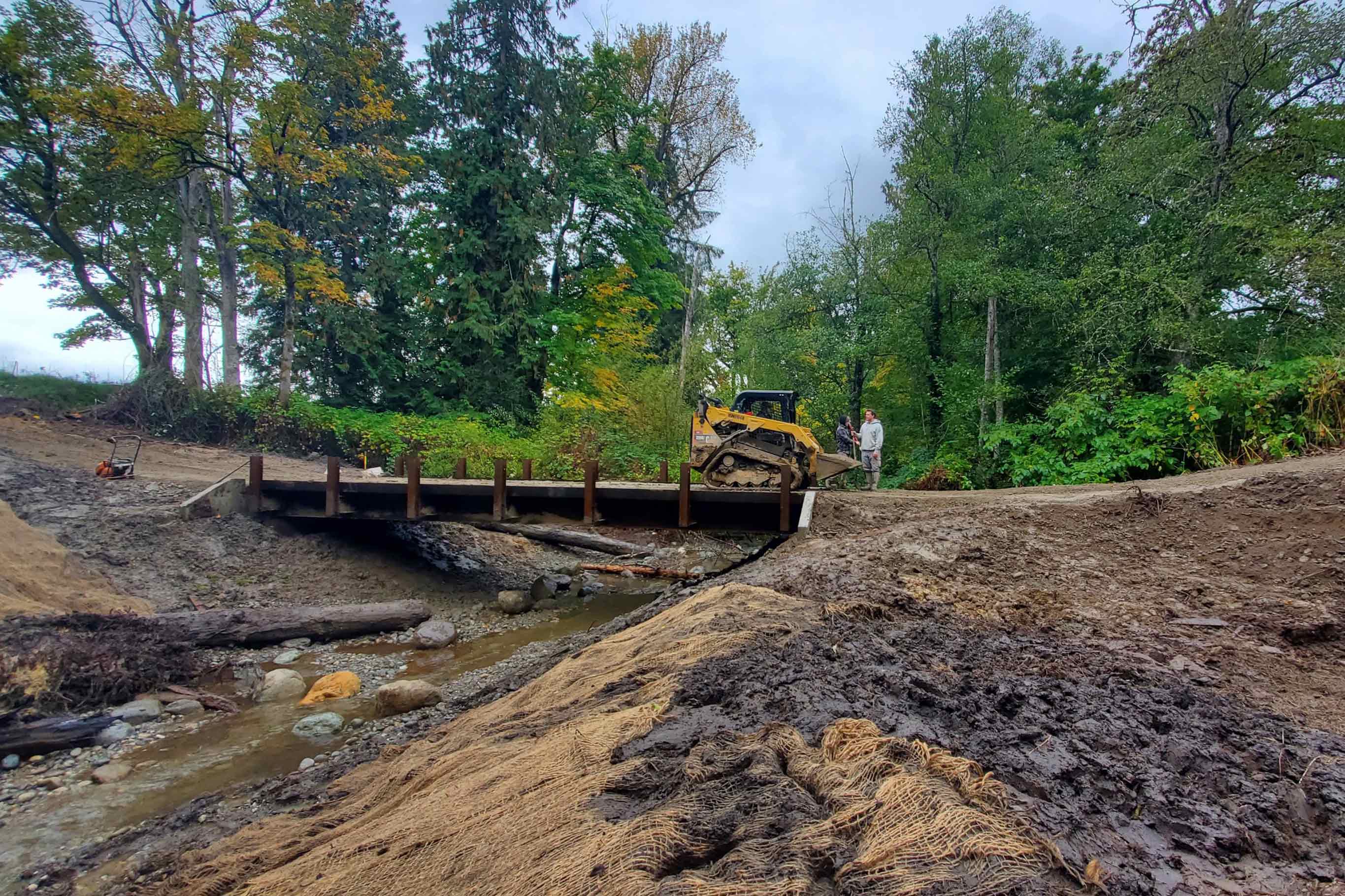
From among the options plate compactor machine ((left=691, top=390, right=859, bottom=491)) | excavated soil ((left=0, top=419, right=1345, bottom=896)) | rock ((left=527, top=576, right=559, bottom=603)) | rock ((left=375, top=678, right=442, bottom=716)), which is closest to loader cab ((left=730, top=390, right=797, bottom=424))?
plate compactor machine ((left=691, top=390, right=859, bottom=491))

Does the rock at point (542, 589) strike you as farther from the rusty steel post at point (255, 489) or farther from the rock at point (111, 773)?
the rock at point (111, 773)

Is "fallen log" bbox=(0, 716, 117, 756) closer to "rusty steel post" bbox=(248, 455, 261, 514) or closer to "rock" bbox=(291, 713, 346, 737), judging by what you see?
"rock" bbox=(291, 713, 346, 737)

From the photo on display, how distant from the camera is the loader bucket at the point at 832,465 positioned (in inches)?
488

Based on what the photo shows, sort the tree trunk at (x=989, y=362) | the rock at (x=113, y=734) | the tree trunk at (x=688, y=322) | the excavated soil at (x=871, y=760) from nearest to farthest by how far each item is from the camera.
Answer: the excavated soil at (x=871, y=760) < the rock at (x=113, y=734) < the tree trunk at (x=989, y=362) < the tree trunk at (x=688, y=322)

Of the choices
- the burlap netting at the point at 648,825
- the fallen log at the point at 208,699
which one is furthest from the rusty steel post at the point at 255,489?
the burlap netting at the point at 648,825

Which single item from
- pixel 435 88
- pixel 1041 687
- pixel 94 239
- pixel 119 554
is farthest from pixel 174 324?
pixel 1041 687

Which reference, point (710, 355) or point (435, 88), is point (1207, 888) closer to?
point (710, 355)

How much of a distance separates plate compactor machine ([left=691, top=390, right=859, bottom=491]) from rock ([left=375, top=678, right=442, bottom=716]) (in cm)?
657

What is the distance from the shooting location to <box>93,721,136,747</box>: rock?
559cm

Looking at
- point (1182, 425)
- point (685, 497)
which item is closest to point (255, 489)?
point (685, 497)

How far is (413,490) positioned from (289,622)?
9.75 ft

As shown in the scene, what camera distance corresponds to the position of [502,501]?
11.0 meters

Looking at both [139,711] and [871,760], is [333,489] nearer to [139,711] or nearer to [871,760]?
[139,711]

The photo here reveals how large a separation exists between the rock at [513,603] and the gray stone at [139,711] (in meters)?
5.16
